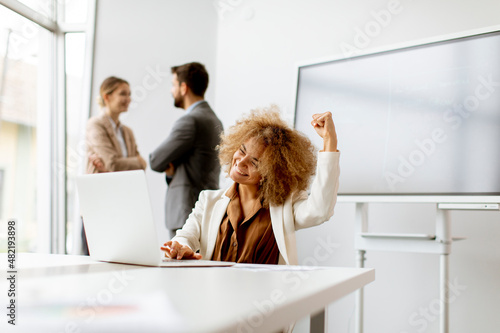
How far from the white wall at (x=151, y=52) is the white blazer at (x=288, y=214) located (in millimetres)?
1927

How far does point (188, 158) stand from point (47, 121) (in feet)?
4.39

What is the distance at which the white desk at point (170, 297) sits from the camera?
0.49m

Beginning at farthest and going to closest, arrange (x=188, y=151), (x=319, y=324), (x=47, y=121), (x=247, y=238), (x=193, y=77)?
(x=47, y=121)
(x=193, y=77)
(x=188, y=151)
(x=247, y=238)
(x=319, y=324)

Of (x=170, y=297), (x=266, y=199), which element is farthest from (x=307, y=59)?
(x=170, y=297)

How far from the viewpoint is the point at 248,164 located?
167cm

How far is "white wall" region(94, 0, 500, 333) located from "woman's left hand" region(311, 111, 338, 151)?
1015 millimetres

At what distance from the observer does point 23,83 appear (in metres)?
3.23

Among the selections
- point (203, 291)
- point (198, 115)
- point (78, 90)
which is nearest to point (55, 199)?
point (78, 90)

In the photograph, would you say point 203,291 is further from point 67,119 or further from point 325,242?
point 67,119

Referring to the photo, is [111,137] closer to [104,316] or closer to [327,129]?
[327,129]

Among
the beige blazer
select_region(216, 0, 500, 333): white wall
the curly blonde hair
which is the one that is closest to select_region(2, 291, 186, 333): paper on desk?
the curly blonde hair

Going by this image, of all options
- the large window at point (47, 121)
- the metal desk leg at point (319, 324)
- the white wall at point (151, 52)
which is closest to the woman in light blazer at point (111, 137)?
the white wall at point (151, 52)

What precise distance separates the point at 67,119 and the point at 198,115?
4.35 ft

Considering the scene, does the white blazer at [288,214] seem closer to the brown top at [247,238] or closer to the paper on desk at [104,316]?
the brown top at [247,238]
